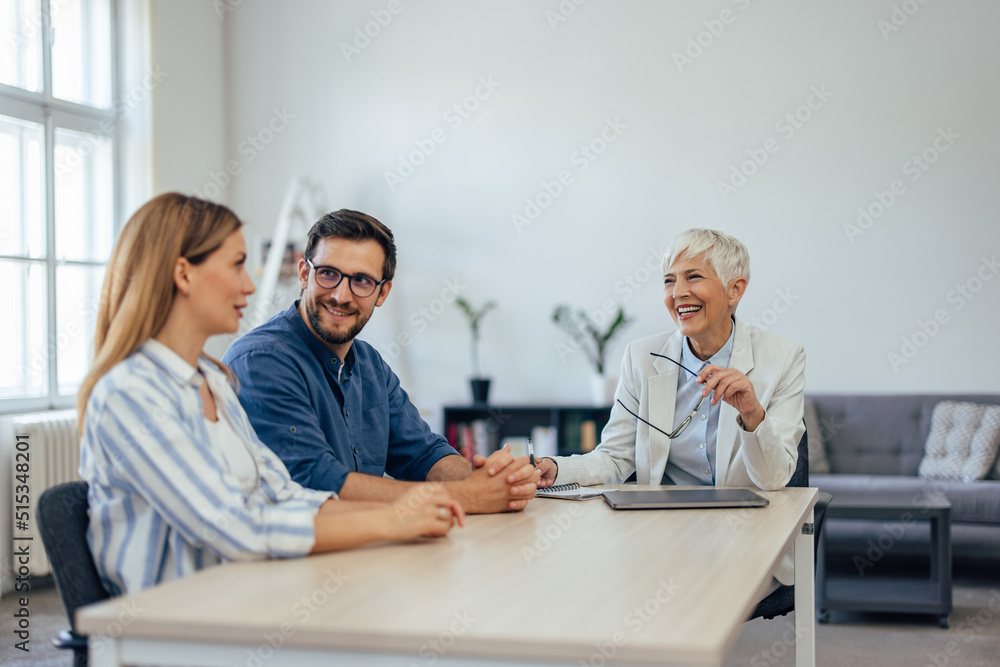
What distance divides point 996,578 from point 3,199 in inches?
190

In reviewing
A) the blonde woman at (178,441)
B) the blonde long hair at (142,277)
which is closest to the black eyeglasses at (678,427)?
the blonde woman at (178,441)

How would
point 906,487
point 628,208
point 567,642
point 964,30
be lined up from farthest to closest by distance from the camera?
point 628,208 < point 964,30 < point 906,487 < point 567,642

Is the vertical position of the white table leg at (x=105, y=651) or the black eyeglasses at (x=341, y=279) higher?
the black eyeglasses at (x=341, y=279)

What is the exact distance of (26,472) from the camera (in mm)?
3754

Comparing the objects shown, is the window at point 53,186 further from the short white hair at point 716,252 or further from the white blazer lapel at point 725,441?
the white blazer lapel at point 725,441

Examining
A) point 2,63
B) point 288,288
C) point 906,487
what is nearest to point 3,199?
point 2,63

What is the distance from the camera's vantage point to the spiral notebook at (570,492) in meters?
1.86

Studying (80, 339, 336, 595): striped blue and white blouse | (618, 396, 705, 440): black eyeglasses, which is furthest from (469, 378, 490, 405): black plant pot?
(80, 339, 336, 595): striped blue and white blouse

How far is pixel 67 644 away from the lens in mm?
1247

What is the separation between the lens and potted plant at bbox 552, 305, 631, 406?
15.3 ft

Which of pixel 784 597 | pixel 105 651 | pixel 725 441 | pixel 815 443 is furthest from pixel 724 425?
pixel 815 443

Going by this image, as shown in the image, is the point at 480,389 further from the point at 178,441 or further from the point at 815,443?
the point at 178,441

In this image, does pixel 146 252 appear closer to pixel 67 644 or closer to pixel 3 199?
pixel 67 644

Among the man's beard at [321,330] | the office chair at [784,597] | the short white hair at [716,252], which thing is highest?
the short white hair at [716,252]
